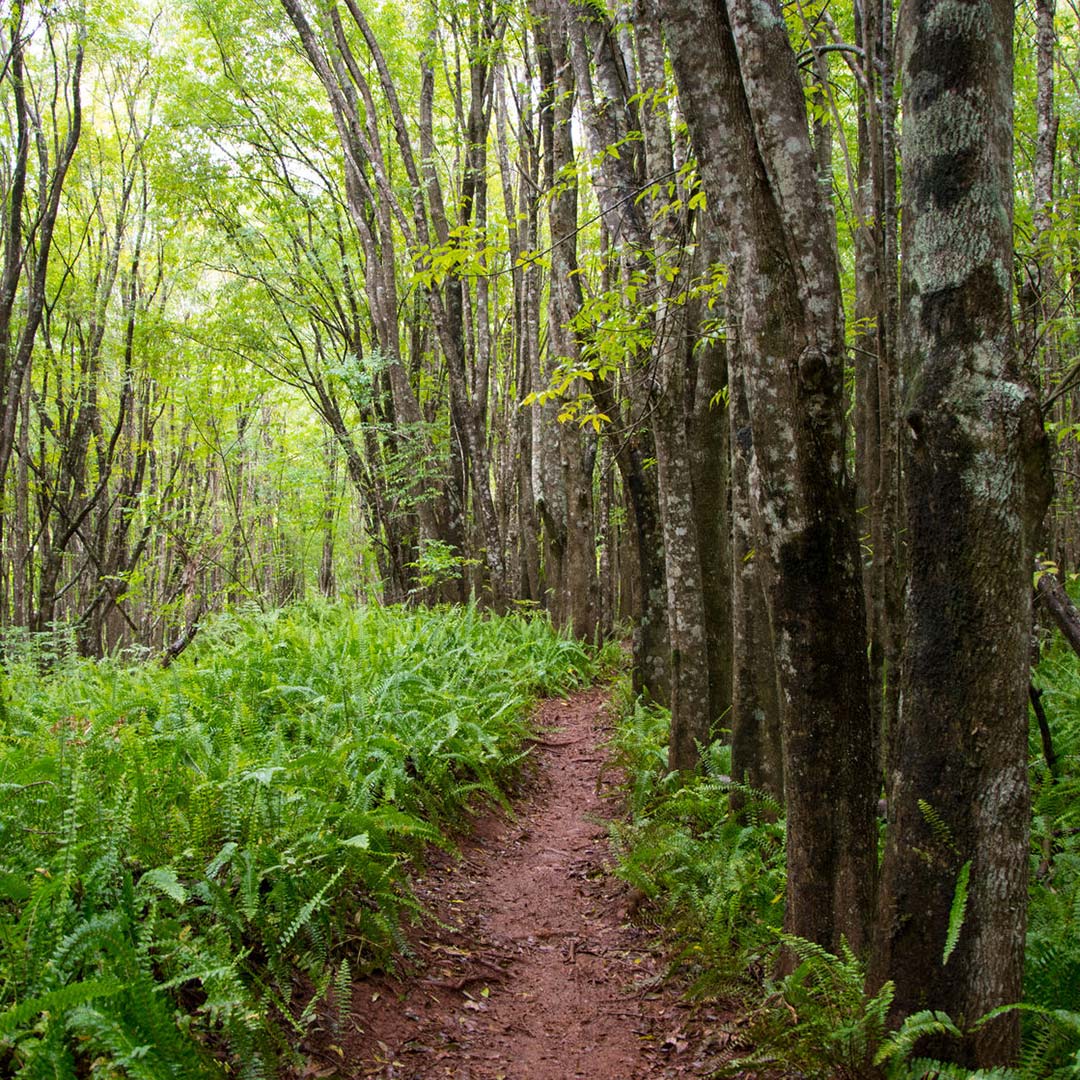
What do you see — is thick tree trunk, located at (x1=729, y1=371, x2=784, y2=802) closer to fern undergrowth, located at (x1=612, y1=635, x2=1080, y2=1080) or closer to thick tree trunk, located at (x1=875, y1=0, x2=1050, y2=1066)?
fern undergrowth, located at (x1=612, y1=635, x2=1080, y2=1080)

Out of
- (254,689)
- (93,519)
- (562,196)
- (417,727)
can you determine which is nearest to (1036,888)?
(417,727)

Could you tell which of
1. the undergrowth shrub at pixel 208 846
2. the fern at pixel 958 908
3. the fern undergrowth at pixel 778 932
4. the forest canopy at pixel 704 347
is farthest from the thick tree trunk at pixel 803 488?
the undergrowth shrub at pixel 208 846

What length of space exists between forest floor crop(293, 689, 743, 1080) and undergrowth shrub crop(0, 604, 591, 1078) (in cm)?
22

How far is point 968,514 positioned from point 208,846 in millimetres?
3168

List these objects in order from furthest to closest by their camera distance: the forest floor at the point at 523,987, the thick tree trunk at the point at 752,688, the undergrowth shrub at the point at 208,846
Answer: the thick tree trunk at the point at 752,688 < the forest floor at the point at 523,987 < the undergrowth shrub at the point at 208,846

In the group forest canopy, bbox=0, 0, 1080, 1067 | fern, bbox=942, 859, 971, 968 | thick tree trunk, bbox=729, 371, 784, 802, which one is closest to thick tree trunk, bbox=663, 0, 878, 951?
forest canopy, bbox=0, 0, 1080, 1067

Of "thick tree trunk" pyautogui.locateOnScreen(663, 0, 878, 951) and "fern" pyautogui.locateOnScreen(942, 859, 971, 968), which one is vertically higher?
"thick tree trunk" pyautogui.locateOnScreen(663, 0, 878, 951)

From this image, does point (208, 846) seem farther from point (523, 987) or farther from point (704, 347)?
point (704, 347)

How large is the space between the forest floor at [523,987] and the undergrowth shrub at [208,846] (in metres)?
0.22

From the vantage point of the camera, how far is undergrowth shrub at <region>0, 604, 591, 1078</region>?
2348mm

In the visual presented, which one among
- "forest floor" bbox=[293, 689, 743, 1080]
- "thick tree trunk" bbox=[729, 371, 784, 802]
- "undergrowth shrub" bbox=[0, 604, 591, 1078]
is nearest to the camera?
"undergrowth shrub" bbox=[0, 604, 591, 1078]

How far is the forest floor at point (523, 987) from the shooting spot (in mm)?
3135

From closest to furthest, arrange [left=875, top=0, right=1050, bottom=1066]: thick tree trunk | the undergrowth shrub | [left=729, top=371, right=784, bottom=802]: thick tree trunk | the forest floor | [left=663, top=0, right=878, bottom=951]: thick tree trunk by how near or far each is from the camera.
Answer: [left=875, top=0, right=1050, bottom=1066]: thick tree trunk → the undergrowth shrub → [left=663, top=0, right=878, bottom=951]: thick tree trunk → the forest floor → [left=729, top=371, right=784, bottom=802]: thick tree trunk

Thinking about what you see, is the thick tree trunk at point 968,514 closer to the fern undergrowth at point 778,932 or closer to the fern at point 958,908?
the fern at point 958,908
